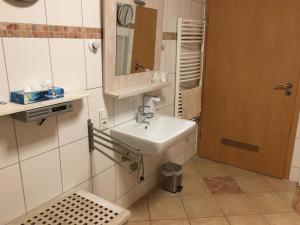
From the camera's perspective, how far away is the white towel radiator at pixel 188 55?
97.9 inches

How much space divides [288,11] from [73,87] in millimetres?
2047

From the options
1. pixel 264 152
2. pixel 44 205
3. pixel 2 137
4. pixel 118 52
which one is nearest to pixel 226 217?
pixel 264 152

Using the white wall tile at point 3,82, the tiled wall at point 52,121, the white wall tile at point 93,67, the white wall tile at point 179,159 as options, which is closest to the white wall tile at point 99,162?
the tiled wall at point 52,121

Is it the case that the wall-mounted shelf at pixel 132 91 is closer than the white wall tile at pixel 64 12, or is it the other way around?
the white wall tile at pixel 64 12

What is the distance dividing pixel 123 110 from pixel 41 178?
0.76m

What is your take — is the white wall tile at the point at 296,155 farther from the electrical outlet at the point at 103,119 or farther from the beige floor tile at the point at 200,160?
the electrical outlet at the point at 103,119

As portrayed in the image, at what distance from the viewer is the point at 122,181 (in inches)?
83.2

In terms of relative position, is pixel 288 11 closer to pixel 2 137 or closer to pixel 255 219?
pixel 255 219

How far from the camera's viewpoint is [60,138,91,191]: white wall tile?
5.24ft

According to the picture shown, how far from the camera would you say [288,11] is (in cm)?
239

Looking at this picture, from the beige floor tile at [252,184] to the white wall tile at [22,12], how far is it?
229cm

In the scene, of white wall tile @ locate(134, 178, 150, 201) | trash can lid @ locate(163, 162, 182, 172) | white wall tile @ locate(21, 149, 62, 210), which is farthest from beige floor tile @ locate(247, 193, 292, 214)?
white wall tile @ locate(21, 149, 62, 210)

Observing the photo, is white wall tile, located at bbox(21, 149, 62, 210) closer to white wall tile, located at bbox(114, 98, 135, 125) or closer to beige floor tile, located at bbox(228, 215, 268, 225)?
white wall tile, located at bbox(114, 98, 135, 125)

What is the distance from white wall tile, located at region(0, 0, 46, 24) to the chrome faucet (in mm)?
1018
